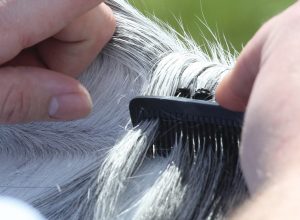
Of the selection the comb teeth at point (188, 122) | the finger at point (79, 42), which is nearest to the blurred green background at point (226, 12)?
the finger at point (79, 42)

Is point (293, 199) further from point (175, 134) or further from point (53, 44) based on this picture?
point (53, 44)

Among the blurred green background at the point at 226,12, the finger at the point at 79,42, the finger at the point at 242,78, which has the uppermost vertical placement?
the finger at the point at 242,78

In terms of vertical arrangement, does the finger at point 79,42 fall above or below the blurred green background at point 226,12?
above

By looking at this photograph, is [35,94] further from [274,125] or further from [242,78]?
[274,125]

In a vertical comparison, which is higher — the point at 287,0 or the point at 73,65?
the point at 73,65

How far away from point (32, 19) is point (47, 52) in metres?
0.08

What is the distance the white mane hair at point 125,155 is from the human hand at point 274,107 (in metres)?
0.13

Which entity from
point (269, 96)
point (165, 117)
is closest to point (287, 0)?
point (165, 117)

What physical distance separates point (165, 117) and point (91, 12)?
0.85ft

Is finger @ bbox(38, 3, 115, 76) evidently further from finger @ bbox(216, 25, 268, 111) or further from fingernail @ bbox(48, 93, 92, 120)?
finger @ bbox(216, 25, 268, 111)

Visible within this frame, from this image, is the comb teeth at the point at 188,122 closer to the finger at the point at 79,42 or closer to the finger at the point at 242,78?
the finger at the point at 242,78

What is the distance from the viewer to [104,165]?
2.93 feet

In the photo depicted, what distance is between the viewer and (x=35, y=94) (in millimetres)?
1092

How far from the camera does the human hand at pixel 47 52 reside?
1022 mm
